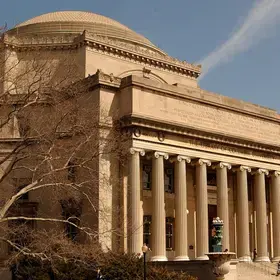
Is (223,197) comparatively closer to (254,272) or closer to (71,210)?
(254,272)

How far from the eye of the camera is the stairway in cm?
3806

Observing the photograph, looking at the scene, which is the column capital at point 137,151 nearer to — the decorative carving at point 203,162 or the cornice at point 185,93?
the cornice at point 185,93

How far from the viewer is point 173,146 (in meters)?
40.7

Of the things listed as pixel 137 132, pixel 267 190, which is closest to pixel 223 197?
pixel 267 190

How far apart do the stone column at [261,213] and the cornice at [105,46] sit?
12569 millimetres

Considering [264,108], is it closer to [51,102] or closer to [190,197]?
[190,197]

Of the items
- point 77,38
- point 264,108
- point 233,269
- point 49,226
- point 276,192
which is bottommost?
A: point 233,269

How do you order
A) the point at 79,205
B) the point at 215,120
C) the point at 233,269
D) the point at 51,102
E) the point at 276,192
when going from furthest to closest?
the point at 276,192
the point at 215,120
the point at 79,205
the point at 233,269
the point at 51,102

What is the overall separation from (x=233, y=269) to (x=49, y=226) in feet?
43.4

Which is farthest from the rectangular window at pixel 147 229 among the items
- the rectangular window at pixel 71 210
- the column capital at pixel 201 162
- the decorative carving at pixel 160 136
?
the decorative carving at pixel 160 136

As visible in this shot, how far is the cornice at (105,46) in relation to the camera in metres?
47.7

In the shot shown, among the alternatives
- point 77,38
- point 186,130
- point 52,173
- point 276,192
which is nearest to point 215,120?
point 186,130

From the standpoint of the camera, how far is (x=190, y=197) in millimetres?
44781

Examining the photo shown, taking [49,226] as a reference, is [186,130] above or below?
above
